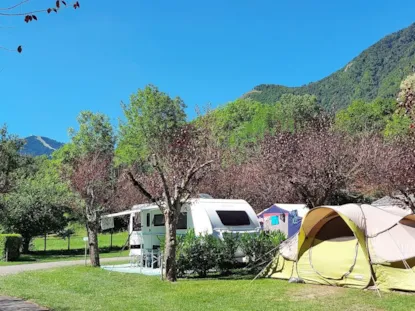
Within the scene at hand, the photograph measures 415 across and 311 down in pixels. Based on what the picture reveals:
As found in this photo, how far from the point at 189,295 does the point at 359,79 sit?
349 feet

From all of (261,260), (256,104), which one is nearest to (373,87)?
(256,104)

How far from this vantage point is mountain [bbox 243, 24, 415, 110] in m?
96.1

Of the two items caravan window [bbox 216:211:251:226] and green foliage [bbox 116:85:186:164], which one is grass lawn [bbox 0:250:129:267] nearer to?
caravan window [bbox 216:211:251:226]

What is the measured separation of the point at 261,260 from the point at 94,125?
31240 millimetres

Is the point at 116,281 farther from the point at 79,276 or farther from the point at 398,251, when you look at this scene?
the point at 398,251

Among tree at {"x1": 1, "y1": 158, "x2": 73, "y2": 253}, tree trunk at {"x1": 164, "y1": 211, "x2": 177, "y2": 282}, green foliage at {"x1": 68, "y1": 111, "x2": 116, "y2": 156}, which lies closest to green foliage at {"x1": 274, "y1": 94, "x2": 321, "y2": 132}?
green foliage at {"x1": 68, "y1": 111, "x2": 116, "y2": 156}

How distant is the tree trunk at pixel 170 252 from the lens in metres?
12.5

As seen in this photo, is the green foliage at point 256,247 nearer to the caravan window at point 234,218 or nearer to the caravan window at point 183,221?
the caravan window at point 234,218

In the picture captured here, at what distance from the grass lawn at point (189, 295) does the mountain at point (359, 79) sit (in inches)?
3151

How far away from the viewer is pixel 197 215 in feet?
50.8

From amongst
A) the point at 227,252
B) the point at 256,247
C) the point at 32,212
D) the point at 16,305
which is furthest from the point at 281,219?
the point at 32,212

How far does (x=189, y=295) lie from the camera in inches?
396

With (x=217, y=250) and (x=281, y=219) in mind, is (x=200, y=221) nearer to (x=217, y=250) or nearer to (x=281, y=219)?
(x=217, y=250)

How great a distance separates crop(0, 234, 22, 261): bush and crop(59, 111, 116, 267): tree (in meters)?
3.84
